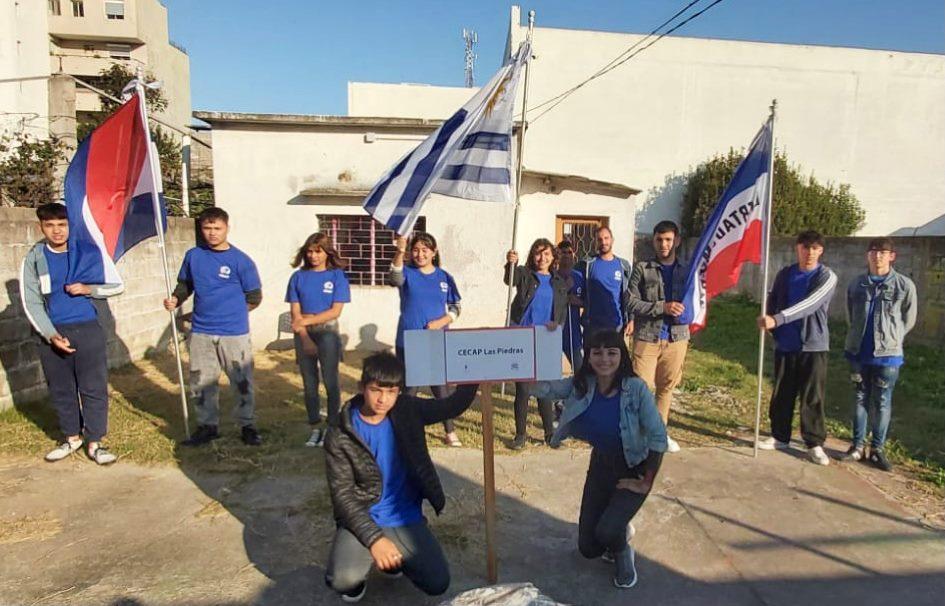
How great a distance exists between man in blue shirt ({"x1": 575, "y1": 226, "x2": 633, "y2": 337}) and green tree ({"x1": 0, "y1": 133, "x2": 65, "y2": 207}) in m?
6.06

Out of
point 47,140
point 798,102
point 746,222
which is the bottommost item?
point 746,222

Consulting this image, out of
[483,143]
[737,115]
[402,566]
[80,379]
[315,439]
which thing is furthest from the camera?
[737,115]

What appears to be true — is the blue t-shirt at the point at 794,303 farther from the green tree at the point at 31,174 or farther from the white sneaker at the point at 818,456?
the green tree at the point at 31,174

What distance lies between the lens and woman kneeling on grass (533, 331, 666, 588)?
9.62 ft

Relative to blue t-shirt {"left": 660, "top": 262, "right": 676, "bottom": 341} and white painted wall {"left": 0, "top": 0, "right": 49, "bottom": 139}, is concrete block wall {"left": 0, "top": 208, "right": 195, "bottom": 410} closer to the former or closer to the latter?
blue t-shirt {"left": 660, "top": 262, "right": 676, "bottom": 341}

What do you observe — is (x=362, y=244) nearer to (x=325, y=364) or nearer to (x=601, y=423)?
(x=325, y=364)

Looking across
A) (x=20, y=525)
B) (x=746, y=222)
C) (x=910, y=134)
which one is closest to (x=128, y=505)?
(x=20, y=525)

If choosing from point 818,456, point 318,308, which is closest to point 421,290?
point 318,308

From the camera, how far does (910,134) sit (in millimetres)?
22156

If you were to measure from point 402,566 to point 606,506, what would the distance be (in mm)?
1108

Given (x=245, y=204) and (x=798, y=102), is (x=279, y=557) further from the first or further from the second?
(x=798, y=102)

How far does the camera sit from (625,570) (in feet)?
9.73

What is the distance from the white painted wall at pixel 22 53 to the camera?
46.5 ft

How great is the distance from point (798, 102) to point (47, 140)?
2358 centimetres
